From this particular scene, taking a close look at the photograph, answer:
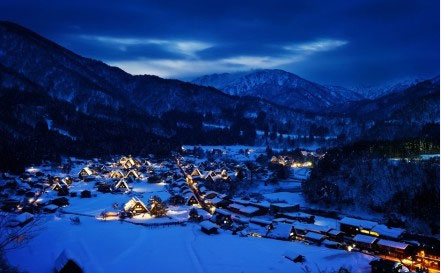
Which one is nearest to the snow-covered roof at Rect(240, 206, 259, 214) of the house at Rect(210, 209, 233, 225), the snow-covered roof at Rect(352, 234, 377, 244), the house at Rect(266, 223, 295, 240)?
the house at Rect(210, 209, 233, 225)

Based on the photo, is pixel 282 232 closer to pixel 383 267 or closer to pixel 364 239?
pixel 364 239

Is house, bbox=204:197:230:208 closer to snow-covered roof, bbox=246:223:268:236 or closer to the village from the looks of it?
the village

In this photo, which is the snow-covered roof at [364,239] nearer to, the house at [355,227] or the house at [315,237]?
the house at [315,237]

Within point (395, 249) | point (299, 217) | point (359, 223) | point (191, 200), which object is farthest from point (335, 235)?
point (191, 200)

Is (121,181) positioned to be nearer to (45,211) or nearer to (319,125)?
(45,211)

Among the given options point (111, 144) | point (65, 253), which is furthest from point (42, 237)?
point (111, 144)

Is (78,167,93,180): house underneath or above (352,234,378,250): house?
above
